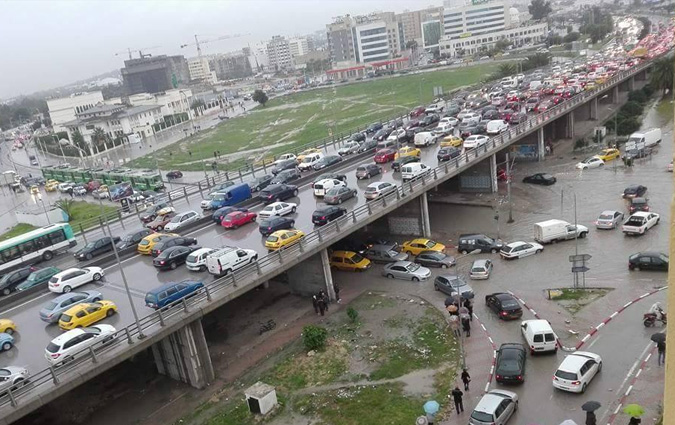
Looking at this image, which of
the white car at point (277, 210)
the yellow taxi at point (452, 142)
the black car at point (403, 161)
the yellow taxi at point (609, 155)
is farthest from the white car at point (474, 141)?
the white car at point (277, 210)

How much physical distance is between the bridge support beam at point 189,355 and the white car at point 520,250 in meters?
19.5

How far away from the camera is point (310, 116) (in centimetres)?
12888

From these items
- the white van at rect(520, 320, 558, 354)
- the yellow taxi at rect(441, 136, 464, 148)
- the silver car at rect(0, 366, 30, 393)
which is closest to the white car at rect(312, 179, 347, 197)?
the yellow taxi at rect(441, 136, 464, 148)

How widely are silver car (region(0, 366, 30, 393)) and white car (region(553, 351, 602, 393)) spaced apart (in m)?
19.3

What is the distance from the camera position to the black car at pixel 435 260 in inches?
1389

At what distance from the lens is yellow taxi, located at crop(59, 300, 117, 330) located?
24547 millimetres

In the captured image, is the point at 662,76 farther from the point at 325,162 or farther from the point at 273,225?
the point at 273,225

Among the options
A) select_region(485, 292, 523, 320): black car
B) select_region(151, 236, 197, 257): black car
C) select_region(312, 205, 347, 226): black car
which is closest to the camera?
select_region(485, 292, 523, 320): black car

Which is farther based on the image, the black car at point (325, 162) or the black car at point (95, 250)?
the black car at point (325, 162)

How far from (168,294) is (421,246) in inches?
729

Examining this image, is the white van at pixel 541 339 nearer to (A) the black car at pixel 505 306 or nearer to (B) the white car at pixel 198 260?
(A) the black car at pixel 505 306

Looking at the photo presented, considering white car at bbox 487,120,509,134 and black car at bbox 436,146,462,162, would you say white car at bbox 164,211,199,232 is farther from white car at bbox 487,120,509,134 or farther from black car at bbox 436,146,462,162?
white car at bbox 487,120,509,134

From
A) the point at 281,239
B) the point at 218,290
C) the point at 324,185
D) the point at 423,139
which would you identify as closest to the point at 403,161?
the point at 423,139

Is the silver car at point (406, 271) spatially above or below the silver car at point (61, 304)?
below
